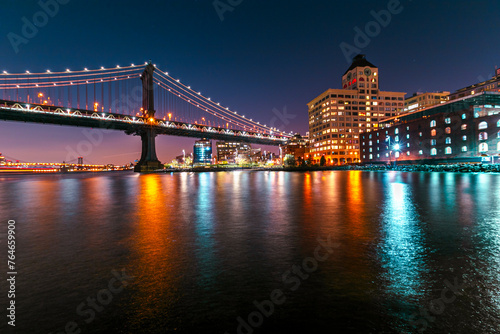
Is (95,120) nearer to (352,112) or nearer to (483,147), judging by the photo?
(483,147)

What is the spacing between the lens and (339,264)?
187 inches

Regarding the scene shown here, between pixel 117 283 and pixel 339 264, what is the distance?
3669mm

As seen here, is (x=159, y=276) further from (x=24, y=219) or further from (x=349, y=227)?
(x=24, y=219)

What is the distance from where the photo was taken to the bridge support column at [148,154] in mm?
83500

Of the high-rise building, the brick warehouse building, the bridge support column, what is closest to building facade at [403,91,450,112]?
the high-rise building

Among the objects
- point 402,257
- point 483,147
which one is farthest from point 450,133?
point 402,257

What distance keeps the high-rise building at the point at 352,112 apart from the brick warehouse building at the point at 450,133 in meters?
39.3

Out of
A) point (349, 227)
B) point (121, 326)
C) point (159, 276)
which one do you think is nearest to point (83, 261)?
point (159, 276)

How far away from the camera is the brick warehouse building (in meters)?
60.6

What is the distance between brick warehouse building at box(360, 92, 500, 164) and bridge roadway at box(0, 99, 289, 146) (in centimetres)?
5818

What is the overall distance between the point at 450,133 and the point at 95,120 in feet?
307

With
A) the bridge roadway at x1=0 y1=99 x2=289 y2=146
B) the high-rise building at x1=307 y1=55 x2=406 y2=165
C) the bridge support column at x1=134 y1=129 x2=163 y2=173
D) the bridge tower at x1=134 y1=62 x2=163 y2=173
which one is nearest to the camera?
the bridge roadway at x1=0 y1=99 x2=289 y2=146

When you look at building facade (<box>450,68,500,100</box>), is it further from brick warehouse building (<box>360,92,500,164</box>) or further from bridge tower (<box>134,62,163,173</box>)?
bridge tower (<box>134,62,163,173</box>)

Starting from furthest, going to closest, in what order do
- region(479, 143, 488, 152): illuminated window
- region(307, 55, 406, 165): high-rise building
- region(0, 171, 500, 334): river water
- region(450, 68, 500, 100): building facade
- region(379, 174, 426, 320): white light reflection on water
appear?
region(307, 55, 406, 165): high-rise building
region(450, 68, 500, 100): building facade
region(479, 143, 488, 152): illuminated window
region(379, 174, 426, 320): white light reflection on water
region(0, 171, 500, 334): river water
